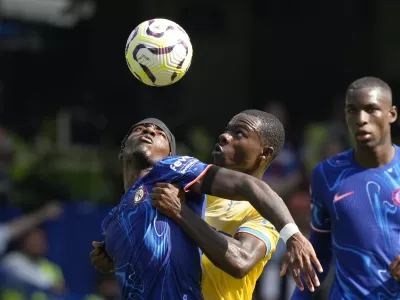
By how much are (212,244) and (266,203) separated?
47cm

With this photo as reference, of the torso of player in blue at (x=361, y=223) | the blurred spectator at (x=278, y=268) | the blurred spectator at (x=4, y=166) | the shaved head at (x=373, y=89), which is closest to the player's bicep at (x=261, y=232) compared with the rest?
the torso of player in blue at (x=361, y=223)

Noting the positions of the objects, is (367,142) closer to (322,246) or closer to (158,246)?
(322,246)

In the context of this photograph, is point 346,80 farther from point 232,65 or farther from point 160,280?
point 160,280

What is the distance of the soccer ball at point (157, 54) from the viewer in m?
6.50

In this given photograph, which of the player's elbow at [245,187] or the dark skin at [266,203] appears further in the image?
the player's elbow at [245,187]

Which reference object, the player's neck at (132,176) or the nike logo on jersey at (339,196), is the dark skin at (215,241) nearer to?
the player's neck at (132,176)

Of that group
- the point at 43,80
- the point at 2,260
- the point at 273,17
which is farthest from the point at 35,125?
the point at 2,260

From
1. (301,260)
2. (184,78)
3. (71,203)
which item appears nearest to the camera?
(301,260)

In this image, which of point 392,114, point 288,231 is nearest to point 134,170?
point 288,231

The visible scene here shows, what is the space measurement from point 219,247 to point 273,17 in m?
12.8

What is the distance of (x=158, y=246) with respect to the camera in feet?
18.5

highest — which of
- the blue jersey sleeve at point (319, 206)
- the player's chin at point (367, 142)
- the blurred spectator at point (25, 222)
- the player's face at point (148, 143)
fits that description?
the player's face at point (148, 143)

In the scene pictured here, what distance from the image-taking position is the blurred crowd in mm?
11969

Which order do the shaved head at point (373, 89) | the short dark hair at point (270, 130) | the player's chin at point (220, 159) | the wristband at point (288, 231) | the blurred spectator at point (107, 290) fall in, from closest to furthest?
the wristband at point (288, 231) → the player's chin at point (220, 159) → the short dark hair at point (270, 130) → the shaved head at point (373, 89) → the blurred spectator at point (107, 290)
